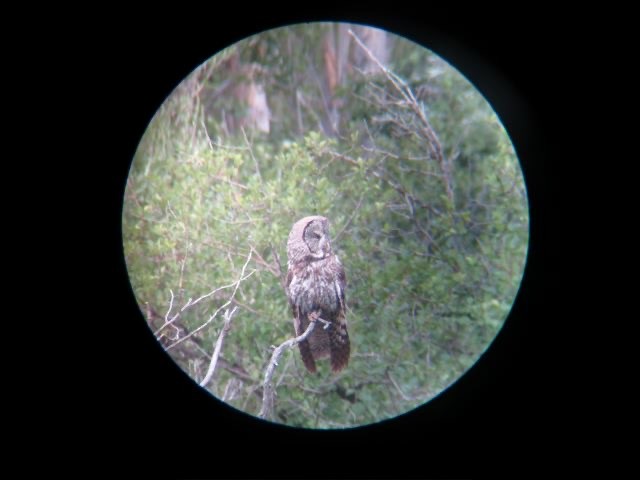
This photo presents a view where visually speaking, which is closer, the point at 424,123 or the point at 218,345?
the point at 218,345

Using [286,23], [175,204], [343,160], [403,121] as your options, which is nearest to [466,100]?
[403,121]

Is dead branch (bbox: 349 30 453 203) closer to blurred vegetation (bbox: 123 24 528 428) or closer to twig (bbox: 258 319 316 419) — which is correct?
blurred vegetation (bbox: 123 24 528 428)

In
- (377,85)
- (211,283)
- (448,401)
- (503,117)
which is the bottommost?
(448,401)

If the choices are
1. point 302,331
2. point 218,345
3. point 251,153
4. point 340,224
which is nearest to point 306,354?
point 302,331

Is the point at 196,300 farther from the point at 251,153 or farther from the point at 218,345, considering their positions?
the point at 251,153

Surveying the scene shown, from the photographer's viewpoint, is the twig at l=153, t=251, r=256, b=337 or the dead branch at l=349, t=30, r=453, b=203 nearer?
the twig at l=153, t=251, r=256, b=337

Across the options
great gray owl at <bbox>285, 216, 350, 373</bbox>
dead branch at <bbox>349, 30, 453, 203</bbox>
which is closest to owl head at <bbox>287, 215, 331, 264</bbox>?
great gray owl at <bbox>285, 216, 350, 373</bbox>

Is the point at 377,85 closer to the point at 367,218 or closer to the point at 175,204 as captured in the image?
the point at 367,218
